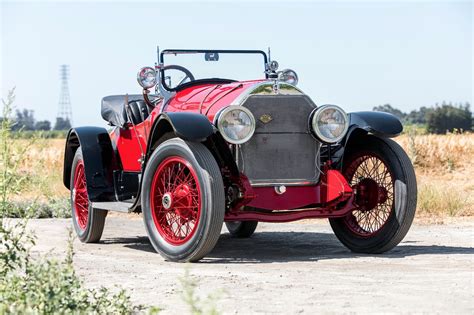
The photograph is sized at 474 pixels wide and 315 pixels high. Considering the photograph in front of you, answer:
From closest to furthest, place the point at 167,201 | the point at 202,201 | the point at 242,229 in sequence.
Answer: the point at 202,201
the point at 167,201
the point at 242,229

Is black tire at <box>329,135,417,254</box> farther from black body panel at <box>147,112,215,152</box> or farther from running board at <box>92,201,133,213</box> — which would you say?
running board at <box>92,201,133,213</box>

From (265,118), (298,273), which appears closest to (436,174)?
(265,118)

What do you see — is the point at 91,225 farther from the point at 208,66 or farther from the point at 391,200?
the point at 391,200

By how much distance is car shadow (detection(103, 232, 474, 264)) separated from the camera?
917 centimetres

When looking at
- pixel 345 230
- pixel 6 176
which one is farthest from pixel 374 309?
pixel 345 230

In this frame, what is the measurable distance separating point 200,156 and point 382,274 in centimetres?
199

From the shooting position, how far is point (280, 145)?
360 inches

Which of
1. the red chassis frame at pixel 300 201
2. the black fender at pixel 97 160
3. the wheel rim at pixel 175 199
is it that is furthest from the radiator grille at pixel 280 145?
the black fender at pixel 97 160

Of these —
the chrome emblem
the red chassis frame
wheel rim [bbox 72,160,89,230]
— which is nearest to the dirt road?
wheel rim [bbox 72,160,89,230]

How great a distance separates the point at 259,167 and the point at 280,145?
317 millimetres

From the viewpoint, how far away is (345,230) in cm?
983

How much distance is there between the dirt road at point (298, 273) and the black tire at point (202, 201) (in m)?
0.16

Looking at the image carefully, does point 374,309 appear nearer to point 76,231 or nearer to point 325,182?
point 325,182

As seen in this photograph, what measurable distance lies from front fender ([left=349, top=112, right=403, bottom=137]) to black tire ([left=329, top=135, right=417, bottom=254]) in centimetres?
15
